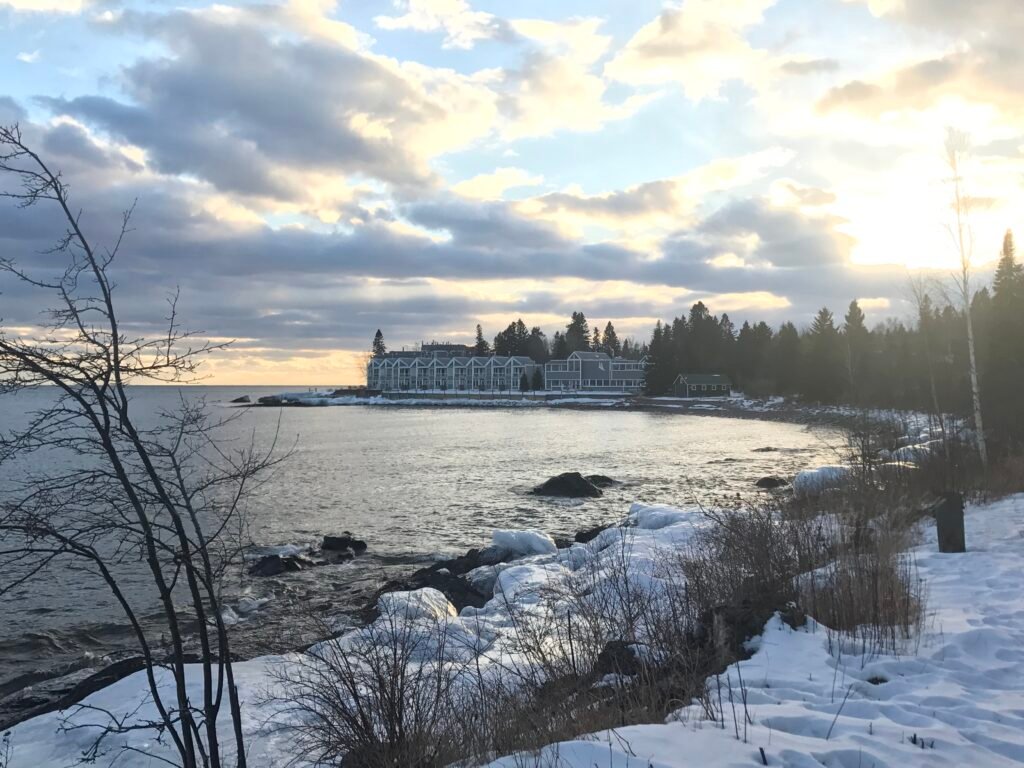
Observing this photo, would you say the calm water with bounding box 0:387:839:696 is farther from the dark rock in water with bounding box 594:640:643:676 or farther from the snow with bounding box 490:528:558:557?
the dark rock in water with bounding box 594:640:643:676

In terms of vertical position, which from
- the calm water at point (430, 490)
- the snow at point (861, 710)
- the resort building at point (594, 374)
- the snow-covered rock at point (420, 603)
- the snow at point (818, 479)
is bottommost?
the calm water at point (430, 490)

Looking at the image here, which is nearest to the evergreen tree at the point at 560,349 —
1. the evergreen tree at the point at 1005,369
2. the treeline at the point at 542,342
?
the treeline at the point at 542,342

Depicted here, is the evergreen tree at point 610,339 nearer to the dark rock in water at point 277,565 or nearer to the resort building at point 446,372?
the resort building at point 446,372

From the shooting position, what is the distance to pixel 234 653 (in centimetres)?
1187

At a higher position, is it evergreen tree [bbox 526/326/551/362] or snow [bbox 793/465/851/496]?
evergreen tree [bbox 526/326/551/362]

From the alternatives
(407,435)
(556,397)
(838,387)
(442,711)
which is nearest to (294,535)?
(442,711)

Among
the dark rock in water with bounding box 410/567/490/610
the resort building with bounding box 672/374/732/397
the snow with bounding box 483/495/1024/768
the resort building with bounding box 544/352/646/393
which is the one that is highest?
the resort building with bounding box 544/352/646/393

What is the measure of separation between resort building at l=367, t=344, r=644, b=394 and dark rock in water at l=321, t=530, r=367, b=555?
12116cm

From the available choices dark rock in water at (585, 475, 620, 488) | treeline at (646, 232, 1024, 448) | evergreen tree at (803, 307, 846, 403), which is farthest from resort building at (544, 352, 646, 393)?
dark rock in water at (585, 475, 620, 488)

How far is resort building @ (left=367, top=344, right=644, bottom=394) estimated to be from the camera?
142500mm

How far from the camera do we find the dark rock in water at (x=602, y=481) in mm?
34375

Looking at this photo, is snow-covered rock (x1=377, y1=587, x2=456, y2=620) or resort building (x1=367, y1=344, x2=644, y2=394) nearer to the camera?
snow-covered rock (x1=377, y1=587, x2=456, y2=620)

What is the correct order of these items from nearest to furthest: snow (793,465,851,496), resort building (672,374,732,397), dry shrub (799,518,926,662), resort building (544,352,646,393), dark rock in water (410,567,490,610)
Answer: dry shrub (799,518,926,662), dark rock in water (410,567,490,610), snow (793,465,851,496), resort building (672,374,732,397), resort building (544,352,646,393)

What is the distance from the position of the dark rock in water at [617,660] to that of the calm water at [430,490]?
3.96 meters
